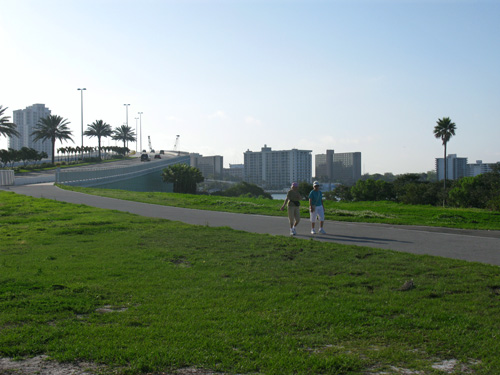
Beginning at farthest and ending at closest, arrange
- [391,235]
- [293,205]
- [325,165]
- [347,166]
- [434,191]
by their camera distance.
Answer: [325,165] < [347,166] < [434,191] < [293,205] < [391,235]

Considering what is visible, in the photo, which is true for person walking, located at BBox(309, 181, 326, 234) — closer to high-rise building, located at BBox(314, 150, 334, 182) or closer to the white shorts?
the white shorts

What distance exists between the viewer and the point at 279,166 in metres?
163

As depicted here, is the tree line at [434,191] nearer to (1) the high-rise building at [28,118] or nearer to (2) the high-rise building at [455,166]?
(2) the high-rise building at [455,166]

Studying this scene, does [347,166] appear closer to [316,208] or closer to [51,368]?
[316,208]

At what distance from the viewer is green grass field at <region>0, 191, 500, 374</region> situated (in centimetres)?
439

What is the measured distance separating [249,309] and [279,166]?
517 ft

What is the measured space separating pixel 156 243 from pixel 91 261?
230 cm

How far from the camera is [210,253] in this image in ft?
32.0

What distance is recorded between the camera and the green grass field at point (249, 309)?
4395 mm

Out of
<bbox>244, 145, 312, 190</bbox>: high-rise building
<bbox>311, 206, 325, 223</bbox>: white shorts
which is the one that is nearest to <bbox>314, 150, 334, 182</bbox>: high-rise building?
<bbox>244, 145, 312, 190</bbox>: high-rise building

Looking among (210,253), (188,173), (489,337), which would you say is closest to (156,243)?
(210,253)

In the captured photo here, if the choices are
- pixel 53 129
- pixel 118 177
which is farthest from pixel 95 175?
pixel 53 129

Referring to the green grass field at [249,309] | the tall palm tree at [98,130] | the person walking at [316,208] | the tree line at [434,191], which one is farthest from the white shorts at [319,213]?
the tall palm tree at [98,130]

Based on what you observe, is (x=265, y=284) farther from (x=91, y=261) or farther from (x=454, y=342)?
(x=91, y=261)
